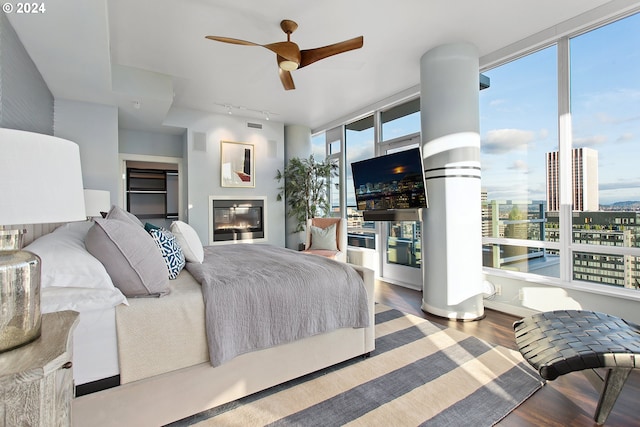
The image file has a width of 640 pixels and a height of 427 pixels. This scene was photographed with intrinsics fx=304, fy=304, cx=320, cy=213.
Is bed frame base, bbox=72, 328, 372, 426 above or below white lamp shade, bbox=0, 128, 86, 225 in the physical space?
below

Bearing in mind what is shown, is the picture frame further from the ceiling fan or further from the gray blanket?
the gray blanket

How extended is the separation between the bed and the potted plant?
4032mm

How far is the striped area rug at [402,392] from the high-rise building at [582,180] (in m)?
1.59

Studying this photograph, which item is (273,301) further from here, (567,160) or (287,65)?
(567,160)

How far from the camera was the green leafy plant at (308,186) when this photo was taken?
582cm

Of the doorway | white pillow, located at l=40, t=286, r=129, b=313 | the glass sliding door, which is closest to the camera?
white pillow, located at l=40, t=286, r=129, b=313

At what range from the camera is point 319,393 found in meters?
1.82

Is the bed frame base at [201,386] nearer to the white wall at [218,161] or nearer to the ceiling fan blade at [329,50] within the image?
the ceiling fan blade at [329,50]

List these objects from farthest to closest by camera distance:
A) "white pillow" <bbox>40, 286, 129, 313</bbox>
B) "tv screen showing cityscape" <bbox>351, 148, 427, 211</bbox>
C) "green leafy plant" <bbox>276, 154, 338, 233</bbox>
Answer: "green leafy plant" <bbox>276, 154, 338, 233</bbox>
"tv screen showing cityscape" <bbox>351, 148, 427, 211</bbox>
"white pillow" <bbox>40, 286, 129, 313</bbox>

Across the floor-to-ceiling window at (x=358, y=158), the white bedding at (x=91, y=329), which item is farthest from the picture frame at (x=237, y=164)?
the white bedding at (x=91, y=329)

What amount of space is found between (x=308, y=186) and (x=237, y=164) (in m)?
1.38

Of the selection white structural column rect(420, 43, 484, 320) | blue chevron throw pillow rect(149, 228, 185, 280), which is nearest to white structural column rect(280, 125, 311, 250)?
white structural column rect(420, 43, 484, 320)

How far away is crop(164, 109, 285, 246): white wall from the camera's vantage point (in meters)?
5.23

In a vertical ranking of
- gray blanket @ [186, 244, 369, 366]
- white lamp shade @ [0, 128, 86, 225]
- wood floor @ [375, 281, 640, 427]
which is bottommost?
wood floor @ [375, 281, 640, 427]
